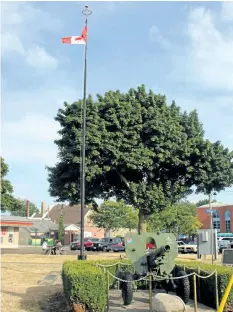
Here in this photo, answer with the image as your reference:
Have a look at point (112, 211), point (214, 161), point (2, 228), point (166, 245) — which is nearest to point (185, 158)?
point (214, 161)

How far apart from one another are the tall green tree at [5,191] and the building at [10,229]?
1611 cm

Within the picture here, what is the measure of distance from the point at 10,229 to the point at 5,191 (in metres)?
19.1

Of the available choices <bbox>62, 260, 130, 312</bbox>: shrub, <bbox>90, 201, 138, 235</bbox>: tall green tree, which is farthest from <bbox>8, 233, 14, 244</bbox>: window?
<bbox>62, 260, 130, 312</bbox>: shrub

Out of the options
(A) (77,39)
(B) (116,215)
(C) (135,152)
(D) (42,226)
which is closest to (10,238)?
(B) (116,215)

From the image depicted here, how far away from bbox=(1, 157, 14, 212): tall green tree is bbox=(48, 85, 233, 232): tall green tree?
11173mm

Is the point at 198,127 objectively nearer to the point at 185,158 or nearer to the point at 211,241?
the point at 185,158

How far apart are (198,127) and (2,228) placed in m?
36.0

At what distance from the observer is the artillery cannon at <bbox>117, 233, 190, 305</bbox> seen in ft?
35.7

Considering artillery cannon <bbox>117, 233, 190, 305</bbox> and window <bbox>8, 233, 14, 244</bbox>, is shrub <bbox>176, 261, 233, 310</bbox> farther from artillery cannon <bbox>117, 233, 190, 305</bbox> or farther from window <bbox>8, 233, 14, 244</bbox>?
window <bbox>8, 233, 14, 244</bbox>

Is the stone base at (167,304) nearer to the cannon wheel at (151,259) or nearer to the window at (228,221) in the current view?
the cannon wheel at (151,259)

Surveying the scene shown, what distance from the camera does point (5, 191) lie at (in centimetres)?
3897

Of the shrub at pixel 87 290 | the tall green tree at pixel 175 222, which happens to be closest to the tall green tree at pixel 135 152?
the shrub at pixel 87 290

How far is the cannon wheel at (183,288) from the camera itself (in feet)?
35.6

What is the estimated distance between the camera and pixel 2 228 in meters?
55.7
